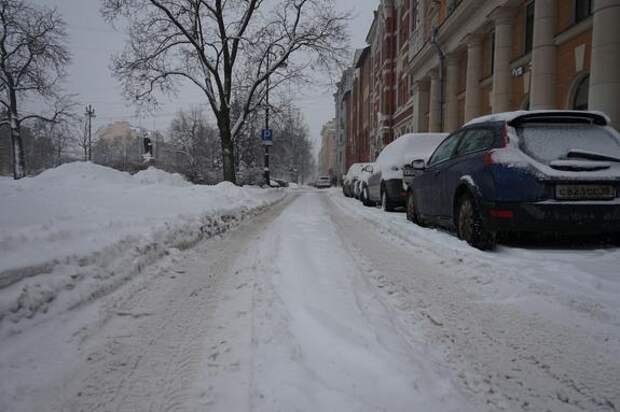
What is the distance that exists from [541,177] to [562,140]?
2.17 ft

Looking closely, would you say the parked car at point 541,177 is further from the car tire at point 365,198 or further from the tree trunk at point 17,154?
the tree trunk at point 17,154

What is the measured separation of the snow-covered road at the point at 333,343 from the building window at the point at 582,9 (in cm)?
828

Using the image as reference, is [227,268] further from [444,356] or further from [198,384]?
[444,356]

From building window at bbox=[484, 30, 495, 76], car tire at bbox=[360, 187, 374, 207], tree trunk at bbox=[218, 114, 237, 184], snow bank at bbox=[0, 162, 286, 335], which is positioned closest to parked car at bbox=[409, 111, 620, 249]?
snow bank at bbox=[0, 162, 286, 335]

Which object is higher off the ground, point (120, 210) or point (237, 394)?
point (120, 210)

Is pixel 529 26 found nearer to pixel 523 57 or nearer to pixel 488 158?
pixel 523 57

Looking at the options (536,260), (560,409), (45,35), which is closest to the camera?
(560,409)

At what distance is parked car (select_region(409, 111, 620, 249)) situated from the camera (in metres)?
3.59

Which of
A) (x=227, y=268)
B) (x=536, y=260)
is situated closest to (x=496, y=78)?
(x=536, y=260)

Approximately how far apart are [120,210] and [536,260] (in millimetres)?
5632

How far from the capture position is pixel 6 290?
2.29 metres

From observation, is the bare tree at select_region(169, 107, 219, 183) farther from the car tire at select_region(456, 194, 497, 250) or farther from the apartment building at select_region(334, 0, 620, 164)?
the car tire at select_region(456, 194, 497, 250)

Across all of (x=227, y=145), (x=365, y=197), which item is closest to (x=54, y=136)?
(x=227, y=145)

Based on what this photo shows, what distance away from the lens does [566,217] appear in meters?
3.60
